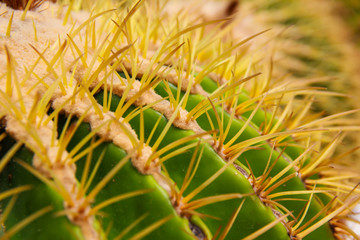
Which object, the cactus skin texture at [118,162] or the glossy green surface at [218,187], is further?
the glossy green surface at [218,187]

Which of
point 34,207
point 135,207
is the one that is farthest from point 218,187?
point 34,207

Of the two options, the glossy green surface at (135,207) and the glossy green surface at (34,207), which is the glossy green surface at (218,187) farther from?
the glossy green surface at (34,207)

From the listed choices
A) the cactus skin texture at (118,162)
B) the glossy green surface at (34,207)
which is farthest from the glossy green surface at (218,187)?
the glossy green surface at (34,207)

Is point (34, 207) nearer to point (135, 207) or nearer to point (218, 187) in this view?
point (135, 207)

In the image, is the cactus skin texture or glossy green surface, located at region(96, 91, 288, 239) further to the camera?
glossy green surface, located at region(96, 91, 288, 239)

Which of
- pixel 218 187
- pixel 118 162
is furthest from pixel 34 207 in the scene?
pixel 218 187

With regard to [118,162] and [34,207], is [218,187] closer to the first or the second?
[118,162]

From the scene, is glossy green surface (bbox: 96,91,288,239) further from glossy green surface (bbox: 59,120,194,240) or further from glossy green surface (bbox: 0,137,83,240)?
glossy green surface (bbox: 0,137,83,240)

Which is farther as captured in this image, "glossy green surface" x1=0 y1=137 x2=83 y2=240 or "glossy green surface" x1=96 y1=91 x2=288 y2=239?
"glossy green surface" x1=96 y1=91 x2=288 y2=239

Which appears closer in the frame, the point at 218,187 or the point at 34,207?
the point at 34,207

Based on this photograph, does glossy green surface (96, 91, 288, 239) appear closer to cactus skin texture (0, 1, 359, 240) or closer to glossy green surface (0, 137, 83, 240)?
cactus skin texture (0, 1, 359, 240)

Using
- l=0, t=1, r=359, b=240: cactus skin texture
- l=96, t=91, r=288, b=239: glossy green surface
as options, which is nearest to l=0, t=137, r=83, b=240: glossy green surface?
l=0, t=1, r=359, b=240: cactus skin texture
